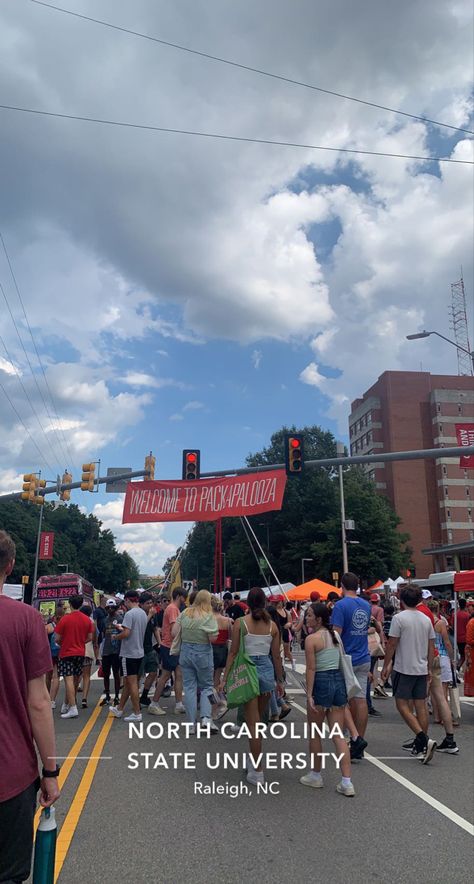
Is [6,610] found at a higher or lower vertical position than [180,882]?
higher

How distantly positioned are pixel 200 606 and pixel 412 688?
2628 mm

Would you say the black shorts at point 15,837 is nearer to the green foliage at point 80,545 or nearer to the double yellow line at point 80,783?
the double yellow line at point 80,783

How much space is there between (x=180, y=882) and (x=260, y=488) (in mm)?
11744

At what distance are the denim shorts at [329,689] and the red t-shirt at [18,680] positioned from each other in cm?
342

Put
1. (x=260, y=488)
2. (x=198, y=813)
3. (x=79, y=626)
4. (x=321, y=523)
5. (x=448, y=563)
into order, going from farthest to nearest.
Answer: (x=448, y=563)
(x=321, y=523)
(x=260, y=488)
(x=79, y=626)
(x=198, y=813)

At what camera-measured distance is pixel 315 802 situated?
525cm

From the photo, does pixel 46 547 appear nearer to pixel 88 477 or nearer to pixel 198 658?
pixel 88 477

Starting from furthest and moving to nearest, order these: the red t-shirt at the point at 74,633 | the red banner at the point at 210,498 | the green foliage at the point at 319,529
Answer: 1. the green foliage at the point at 319,529
2. the red banner at the point at 210,498
3. the red t-shirt at the point at 74,633

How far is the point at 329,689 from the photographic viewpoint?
18.6ft

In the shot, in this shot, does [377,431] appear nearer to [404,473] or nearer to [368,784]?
[404,473]

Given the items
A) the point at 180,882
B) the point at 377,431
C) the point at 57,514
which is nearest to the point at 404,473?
the point at 377,431

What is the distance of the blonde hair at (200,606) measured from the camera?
777 cm

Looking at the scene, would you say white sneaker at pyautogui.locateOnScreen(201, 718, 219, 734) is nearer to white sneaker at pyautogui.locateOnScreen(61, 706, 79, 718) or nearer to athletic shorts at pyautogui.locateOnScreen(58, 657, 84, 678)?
white sneaker at pyautogui.locateOnScreen(61, 706, 79, 718)

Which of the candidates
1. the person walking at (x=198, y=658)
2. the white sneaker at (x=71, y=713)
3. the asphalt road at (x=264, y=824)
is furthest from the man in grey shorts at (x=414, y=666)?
the white sneaker at (x=71, y=713)
